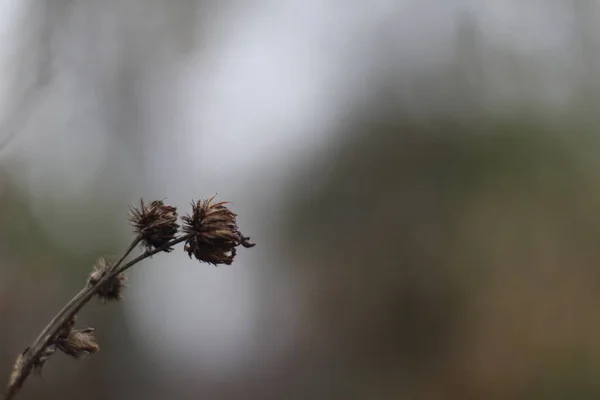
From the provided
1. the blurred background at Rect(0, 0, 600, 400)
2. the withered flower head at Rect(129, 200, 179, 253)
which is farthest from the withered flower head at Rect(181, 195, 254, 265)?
the blurred background at Rect(0, 0, 600, 400)

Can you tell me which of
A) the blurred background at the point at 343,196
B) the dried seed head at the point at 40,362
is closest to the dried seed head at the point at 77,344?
the dried seed head at the point at 40,362

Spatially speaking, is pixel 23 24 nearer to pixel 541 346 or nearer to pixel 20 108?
pixel 20 108

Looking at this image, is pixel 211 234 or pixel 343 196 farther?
pixel 343 196

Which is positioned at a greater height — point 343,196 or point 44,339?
point 343,196

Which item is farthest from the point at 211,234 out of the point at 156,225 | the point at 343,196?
the point at 343,196

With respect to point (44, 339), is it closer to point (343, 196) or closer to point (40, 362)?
point (40, 362)

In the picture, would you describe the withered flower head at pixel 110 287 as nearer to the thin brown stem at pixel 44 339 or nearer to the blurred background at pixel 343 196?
the thin brown stem at pixel 44 339
